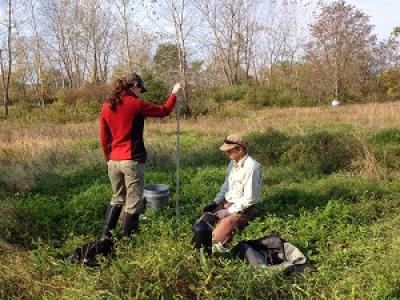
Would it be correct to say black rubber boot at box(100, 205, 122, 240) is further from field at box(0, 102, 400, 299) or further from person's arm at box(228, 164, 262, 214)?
person's arm at box(228, 164, 262, 214)

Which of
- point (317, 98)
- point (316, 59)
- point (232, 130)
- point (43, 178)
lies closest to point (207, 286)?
point (43, 178)

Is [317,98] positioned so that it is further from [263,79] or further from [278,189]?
[278,189]

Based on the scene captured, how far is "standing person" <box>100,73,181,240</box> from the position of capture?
392cm

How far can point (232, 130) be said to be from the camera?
1146cm

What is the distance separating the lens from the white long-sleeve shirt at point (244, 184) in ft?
13.2

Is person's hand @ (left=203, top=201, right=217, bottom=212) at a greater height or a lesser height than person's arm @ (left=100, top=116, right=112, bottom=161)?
lesser

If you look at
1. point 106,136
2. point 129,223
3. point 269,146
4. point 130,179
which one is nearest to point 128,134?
point 106,136

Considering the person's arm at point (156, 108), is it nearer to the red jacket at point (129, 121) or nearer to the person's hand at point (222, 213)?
the red jacket at point (129, 121)

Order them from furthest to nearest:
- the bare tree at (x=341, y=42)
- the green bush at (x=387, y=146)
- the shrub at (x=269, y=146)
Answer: the bare tree at (x=341, y=42) < the shrub at (x=269, y=146) < the green bush at (x=387, y=146)

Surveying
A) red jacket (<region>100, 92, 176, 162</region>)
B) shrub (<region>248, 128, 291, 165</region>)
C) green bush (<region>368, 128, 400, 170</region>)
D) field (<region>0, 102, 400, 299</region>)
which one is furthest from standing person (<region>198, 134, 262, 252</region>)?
green bush (<region>368, 128, 400, 170</region>)

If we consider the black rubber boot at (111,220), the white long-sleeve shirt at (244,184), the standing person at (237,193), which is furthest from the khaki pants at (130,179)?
the white long-sleeve shirt at (244,184)

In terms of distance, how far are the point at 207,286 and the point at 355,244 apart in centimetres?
185

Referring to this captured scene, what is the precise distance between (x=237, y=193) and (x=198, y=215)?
0.88 metres

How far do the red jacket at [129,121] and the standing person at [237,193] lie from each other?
0.84 m
